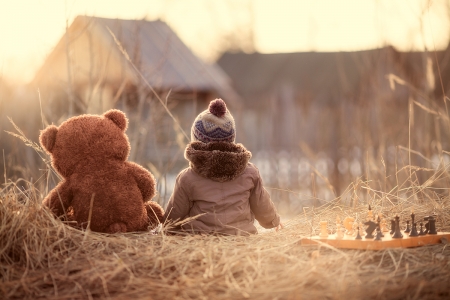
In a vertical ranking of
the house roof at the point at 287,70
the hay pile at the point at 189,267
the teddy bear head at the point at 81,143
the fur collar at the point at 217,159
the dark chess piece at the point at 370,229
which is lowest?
the hay pile at the point at 189,267

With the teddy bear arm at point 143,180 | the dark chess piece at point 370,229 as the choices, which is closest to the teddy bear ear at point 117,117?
the teddy bear arm at point 143,180

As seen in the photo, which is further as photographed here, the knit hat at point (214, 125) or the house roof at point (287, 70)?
the house roof at point (287, 70)

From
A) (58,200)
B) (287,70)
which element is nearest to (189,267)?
(58,200)

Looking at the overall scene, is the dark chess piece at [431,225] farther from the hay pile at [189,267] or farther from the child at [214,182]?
the child at [214,182]

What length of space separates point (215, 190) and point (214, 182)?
48mm

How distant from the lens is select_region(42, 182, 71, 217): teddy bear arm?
9.25 ft

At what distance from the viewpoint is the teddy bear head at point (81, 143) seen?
288cm

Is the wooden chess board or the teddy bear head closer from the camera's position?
the wooden chess board

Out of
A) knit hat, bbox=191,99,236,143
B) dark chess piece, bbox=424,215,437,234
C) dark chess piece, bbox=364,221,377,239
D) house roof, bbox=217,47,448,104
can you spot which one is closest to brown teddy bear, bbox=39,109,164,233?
knit hat, bbox=191,99,236,143

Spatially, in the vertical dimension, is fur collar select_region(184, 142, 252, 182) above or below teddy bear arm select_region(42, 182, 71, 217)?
above

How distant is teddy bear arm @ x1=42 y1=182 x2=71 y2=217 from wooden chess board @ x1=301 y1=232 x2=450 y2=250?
1303mm

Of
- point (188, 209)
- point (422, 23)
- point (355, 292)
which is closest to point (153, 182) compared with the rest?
point (188, 209)

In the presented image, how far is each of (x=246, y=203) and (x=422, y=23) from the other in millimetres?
2156

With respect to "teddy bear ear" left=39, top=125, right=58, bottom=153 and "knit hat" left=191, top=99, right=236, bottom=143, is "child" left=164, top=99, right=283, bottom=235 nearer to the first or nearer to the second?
"knit hat" left=191, top=99, right=236, bottom=143
